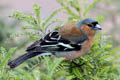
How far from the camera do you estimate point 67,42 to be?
4.43 m

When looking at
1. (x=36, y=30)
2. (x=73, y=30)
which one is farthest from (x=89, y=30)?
(x=36, y=30)

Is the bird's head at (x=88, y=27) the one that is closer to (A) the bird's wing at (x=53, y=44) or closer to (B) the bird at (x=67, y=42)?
(B) the bird at (x=67, y=42)

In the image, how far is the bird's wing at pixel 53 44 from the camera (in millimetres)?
3961

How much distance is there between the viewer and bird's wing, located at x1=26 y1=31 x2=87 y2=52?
3961 millimetres

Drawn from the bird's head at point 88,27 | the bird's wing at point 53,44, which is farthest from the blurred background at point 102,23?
the bird's wing at point 53,44

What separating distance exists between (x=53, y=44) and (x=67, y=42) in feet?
0.86

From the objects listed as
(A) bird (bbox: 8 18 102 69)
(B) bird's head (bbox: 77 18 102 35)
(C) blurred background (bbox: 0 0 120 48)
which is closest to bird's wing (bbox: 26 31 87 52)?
(A) bird (bbox: 8 18 102 69)

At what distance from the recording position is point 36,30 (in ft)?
12.6

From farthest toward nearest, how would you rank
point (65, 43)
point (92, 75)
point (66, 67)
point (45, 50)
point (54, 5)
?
point (54, 5)
point (65, 43)
point (45, 50)
point (66, 67)
point (92, 75)

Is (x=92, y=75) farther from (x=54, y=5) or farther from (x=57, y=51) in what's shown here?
(x=54, y=5)

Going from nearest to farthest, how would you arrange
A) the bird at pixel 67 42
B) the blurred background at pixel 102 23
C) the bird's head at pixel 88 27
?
the bird at pixel 67 42 → the bird's head at pixel 88 27 → the blurred background at pixel 102 23

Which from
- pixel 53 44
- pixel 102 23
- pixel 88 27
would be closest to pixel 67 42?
pixel 53 44

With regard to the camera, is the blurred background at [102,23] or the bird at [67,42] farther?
the blurred background at [102,23]

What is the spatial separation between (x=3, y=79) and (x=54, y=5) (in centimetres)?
1622
